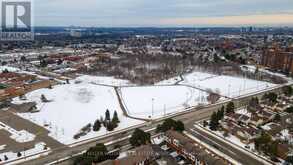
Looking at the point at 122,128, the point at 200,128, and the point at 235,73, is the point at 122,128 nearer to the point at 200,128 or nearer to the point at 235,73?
the point at 200,128

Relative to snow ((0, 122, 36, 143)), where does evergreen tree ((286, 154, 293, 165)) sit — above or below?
above

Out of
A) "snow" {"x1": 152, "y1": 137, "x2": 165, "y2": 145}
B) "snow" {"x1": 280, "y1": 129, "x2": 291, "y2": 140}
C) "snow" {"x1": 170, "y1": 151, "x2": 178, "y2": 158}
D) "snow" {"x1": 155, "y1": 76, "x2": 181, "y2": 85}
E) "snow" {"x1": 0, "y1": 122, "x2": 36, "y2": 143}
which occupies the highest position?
"snow" {"x1": 155, "y1": 76, "x2": 181, "y2": 85}

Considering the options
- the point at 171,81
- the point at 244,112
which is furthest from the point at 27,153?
the point at 171,81

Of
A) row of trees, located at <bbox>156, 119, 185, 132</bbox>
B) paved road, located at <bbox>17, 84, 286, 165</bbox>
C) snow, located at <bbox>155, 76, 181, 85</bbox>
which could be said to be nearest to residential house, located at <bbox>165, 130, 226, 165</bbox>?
row of trees, located at <bbox>156, 119, 185, 132</bbox>

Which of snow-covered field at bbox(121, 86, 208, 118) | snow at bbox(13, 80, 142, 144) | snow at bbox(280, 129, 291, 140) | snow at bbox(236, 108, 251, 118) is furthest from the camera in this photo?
snow-covered field at bbox(121, 86, 208, 118)

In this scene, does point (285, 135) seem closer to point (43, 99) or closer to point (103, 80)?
point (43, 99)

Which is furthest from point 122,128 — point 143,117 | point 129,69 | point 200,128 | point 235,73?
point 235,73

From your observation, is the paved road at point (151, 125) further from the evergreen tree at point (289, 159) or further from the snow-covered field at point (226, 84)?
the evergreen tree at point (289, 159)

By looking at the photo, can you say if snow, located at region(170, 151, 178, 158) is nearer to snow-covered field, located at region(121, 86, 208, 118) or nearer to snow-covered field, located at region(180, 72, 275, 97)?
snow-covered field, located at region(121, 86, 208, 118)
